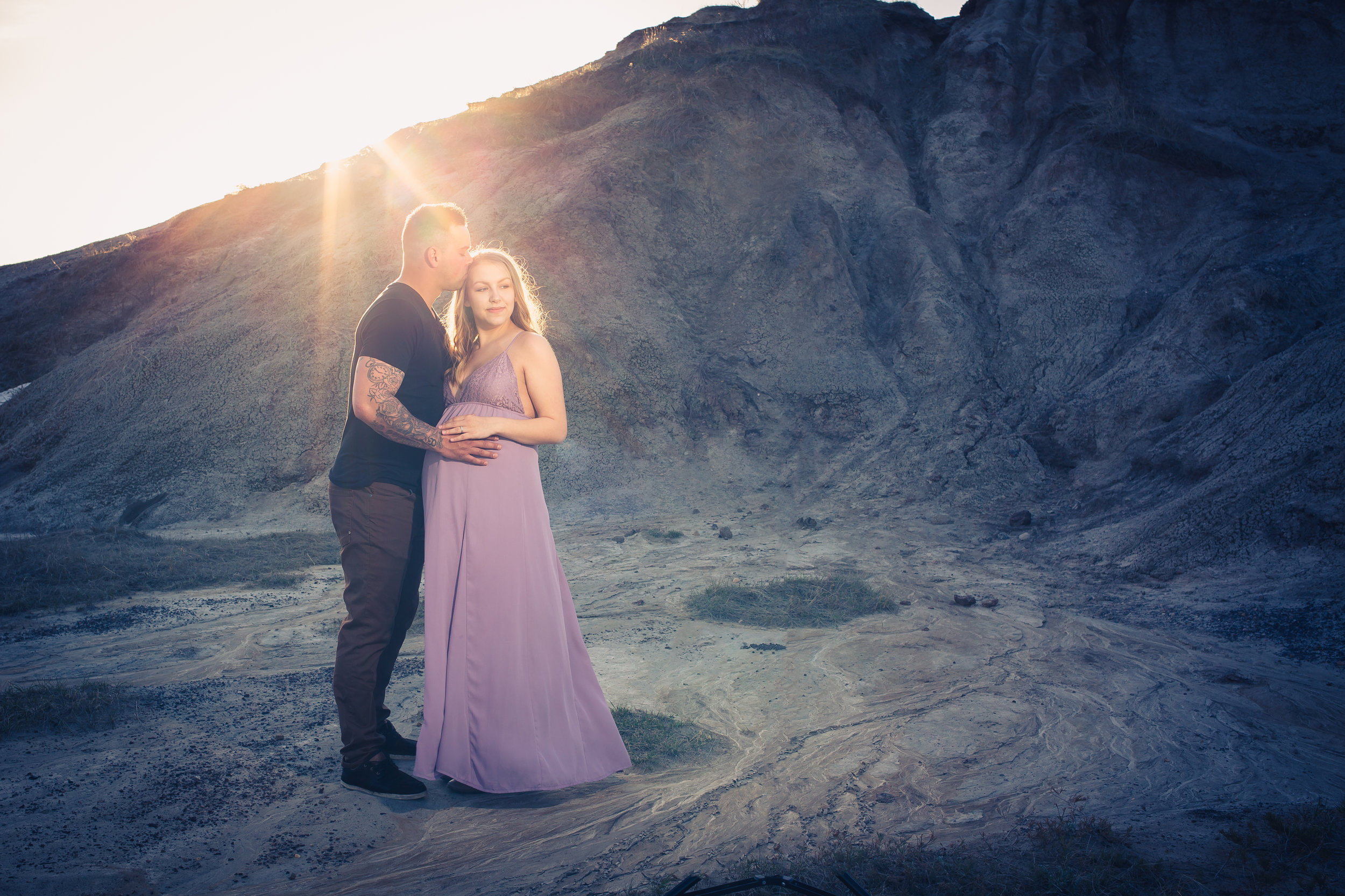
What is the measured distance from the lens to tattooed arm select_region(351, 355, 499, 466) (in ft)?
9.26

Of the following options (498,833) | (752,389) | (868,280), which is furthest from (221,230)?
(498,833)

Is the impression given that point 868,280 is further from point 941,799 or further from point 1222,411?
point 941,799

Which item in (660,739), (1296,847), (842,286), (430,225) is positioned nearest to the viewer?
(1296,847)

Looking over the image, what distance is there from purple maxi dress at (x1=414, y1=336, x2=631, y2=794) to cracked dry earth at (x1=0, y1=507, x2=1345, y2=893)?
0.19m

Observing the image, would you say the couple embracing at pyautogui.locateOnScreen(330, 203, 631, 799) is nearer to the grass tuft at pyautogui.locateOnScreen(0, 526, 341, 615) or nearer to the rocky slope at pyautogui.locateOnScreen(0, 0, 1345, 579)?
the grass tuft at pyautogui.locateOnScreen(0, 526, 341, 615)

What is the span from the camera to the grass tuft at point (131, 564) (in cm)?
623

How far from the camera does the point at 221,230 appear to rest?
59.9ft

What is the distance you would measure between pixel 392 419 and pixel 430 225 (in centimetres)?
82

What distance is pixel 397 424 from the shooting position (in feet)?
9.25

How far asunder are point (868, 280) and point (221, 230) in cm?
1507

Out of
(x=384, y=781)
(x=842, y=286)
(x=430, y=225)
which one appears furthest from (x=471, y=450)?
(x=842, y=286)

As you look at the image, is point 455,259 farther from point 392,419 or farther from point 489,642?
point 489,642

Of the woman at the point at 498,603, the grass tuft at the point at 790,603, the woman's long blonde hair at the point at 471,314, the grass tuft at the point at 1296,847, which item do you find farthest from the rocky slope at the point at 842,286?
the woman's long blonde hair at the point at 471,314

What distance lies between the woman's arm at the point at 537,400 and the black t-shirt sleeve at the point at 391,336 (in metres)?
0.30
